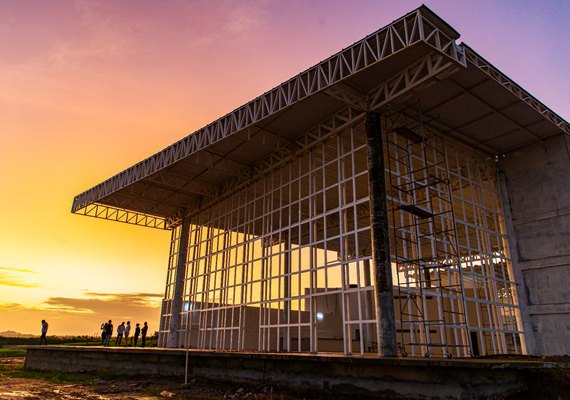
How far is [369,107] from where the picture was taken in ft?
55.6

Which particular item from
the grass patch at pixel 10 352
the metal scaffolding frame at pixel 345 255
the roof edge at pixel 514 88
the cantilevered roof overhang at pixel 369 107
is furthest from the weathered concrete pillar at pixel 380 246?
the grass patch at pixel 10 352

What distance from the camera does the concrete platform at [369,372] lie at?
418 inches

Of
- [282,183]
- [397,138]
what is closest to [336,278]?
[282,183]

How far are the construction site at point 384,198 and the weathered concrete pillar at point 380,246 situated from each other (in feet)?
0.18

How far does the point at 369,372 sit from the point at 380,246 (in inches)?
177

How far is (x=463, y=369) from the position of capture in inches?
421

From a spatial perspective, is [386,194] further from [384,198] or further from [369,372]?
[369,372]

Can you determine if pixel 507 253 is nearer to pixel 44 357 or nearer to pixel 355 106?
pixel 355 106

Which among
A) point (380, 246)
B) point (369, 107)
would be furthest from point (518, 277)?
point (369, 107)

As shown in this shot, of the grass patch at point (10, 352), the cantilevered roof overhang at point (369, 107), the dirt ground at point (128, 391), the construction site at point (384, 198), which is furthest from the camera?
the grass patch at point (10, 352)

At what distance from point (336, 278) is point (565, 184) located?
11703 millimetres

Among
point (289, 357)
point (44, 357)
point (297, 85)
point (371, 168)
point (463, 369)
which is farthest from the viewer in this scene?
point (44, 357)

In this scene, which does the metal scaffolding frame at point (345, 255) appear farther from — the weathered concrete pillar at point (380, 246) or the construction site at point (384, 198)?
the weathered concrete pillar at point (380, 246)

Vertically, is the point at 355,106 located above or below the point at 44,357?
above
